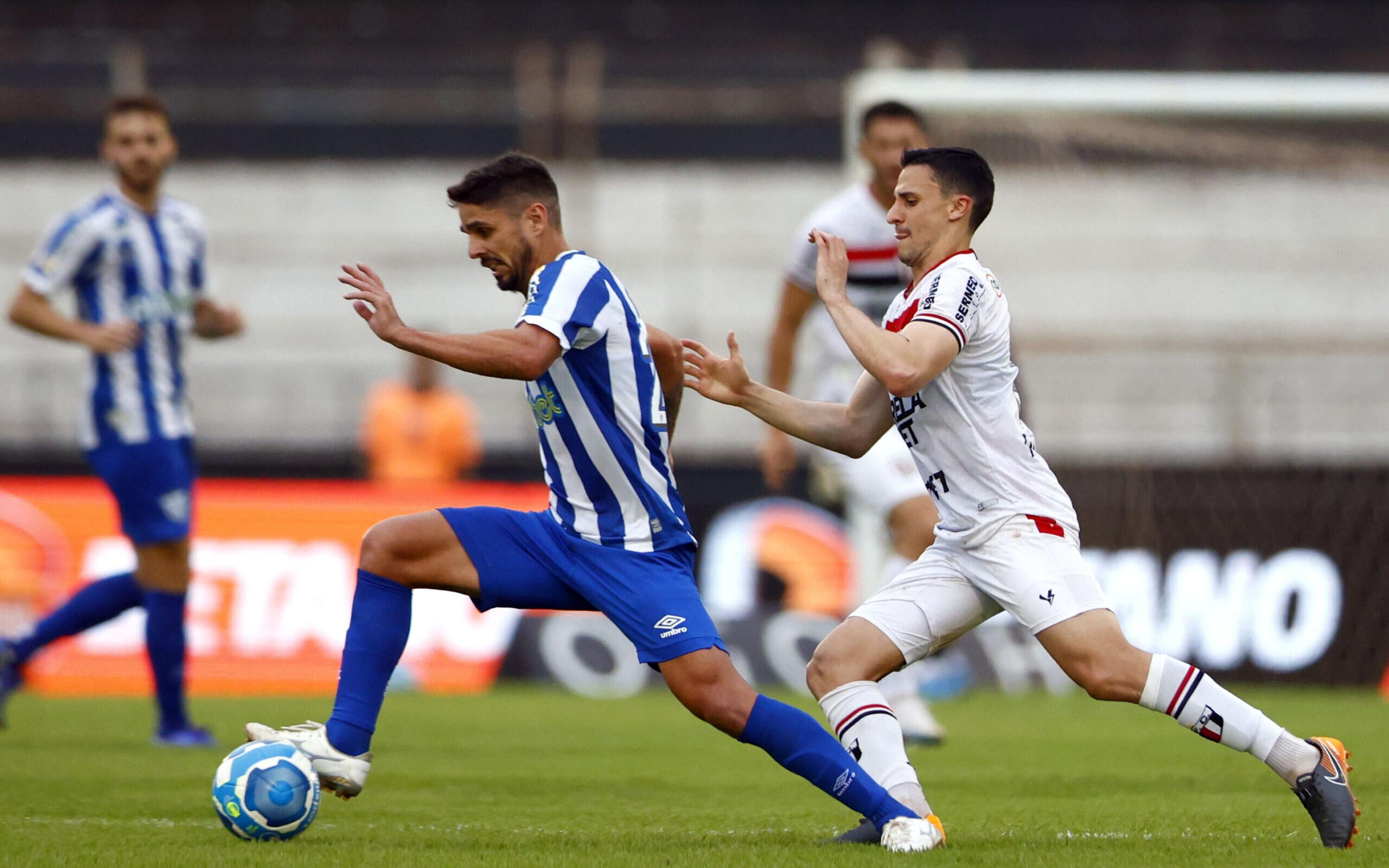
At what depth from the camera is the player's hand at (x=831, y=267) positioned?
4.41 metres

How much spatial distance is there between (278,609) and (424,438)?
7.26ft

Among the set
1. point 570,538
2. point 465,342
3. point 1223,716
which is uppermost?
point 465,342

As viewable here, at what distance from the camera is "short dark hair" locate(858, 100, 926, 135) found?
6996 mm

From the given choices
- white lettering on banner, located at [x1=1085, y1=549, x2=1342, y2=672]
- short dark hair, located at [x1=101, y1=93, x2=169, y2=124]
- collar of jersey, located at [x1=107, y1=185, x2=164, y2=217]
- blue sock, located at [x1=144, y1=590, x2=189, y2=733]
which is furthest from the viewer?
white lettering on banner, located at [x1=1085, y1=549, x2=1342, y2=672]

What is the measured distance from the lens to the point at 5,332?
17969 mm

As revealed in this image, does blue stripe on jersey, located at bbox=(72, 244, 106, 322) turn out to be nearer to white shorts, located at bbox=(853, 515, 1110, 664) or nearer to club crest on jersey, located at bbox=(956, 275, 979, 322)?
white shorts, located at bbox=(853, 515, 1110, 664)

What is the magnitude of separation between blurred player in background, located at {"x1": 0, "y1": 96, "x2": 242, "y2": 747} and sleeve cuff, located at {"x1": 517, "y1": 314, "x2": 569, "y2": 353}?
Answer: 3051 millimetres

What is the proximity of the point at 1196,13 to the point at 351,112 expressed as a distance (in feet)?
33.3

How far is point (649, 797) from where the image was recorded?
221 inches

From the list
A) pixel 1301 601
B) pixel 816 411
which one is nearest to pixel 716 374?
pixel 816 411

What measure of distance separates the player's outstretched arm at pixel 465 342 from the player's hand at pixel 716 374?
0.55 metres

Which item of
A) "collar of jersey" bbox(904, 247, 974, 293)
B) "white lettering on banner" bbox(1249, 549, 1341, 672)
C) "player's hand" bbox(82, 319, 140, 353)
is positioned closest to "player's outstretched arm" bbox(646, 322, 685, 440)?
"collar of jersey" bbox(904, 247, 974, 293)

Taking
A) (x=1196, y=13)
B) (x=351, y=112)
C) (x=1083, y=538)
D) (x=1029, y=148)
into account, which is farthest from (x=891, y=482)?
(x=1196, y=13)

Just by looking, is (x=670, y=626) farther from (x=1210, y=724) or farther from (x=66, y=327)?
(x=66, y=327)
